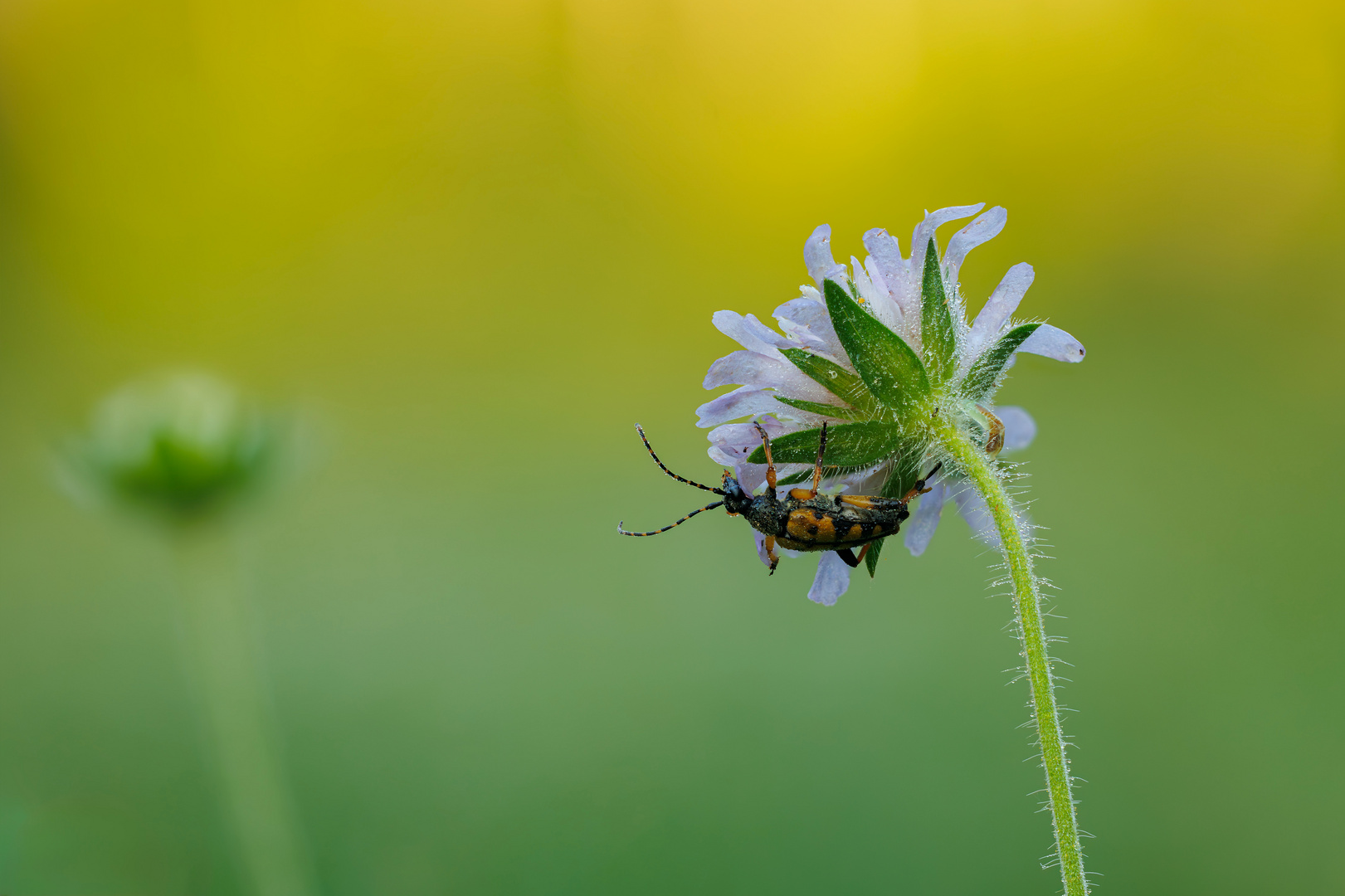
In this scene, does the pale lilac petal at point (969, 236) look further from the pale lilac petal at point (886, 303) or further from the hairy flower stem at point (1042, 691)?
the hairy flower stem at point (1042, 691)

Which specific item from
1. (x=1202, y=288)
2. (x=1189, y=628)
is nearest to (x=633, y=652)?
(x=1189, y=628)

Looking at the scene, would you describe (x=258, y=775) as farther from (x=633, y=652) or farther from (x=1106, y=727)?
(x=1106, y=727)

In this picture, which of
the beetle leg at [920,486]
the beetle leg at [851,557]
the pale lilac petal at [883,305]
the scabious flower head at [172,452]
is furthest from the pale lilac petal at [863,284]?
the scabious flower head at [172,452]

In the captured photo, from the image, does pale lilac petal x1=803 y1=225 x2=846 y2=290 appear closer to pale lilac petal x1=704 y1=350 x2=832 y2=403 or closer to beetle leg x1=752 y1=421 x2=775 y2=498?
pale lilac petal x1=704 y1=350 x2=832 y2=403

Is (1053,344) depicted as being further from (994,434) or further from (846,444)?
(846,444)

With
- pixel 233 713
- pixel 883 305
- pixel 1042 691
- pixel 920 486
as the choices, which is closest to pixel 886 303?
pixel 883 305

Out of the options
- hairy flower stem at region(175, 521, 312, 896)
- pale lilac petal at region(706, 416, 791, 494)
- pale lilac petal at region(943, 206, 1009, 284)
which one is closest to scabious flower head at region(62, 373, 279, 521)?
hairy flower stem at region(175, 521, 312, 896)
